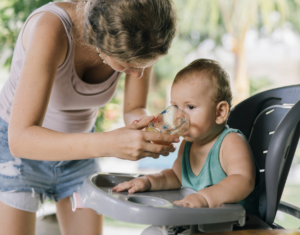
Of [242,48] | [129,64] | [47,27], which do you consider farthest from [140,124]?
[242,48]

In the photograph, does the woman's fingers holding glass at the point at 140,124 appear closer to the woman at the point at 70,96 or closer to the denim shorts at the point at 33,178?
the woman at the point at 70,96

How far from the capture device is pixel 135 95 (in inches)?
53.9

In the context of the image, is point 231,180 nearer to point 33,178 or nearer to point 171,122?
point 171,122

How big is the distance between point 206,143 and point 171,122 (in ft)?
0.57

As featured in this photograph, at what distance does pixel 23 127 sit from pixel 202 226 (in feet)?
1.83

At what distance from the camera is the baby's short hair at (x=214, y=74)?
1031 mm

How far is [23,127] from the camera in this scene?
34.9 inches

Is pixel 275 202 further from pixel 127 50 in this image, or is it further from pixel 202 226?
pixel 127 50

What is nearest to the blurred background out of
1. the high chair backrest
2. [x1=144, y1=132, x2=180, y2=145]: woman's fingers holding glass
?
the high chair backrest

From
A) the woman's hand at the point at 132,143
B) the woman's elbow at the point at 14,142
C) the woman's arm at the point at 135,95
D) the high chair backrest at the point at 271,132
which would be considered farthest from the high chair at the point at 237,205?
the woman's arm at the point at 135,95

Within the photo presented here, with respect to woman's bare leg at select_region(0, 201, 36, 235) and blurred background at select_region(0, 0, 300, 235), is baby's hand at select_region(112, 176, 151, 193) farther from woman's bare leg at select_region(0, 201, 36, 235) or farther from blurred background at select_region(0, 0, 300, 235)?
blurred background at select_region(0, 0, 300, 235)

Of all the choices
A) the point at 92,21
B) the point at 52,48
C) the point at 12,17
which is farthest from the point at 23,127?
the point at 12,17

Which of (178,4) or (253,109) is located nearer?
(178,4)

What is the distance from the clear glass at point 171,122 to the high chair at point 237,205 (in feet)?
0.66
